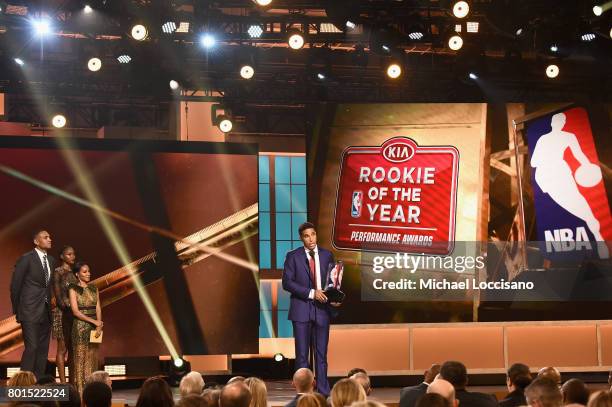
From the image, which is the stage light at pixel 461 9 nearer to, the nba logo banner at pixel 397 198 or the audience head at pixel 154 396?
the nba logo banner at pixel 397 198

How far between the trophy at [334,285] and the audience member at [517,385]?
2.19 meters

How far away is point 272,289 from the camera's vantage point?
16.7m

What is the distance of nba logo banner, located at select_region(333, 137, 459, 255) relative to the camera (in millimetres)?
10750

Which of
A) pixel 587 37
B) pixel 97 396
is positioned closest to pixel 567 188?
pixel 587 37

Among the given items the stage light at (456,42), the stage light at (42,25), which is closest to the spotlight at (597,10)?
the stage light at (456,42)

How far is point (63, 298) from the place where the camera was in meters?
8.29

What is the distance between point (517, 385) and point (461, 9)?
224 inches

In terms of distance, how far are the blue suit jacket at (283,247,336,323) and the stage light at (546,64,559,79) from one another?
480 cm

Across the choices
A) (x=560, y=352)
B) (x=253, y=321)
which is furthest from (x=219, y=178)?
(x=560, y=352)

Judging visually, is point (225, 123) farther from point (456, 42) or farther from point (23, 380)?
point (23, 380)

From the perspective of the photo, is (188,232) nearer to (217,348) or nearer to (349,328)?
(217,348)

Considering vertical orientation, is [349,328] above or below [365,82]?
below

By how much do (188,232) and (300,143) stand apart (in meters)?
6.60

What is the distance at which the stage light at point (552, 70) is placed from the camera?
11352mm
